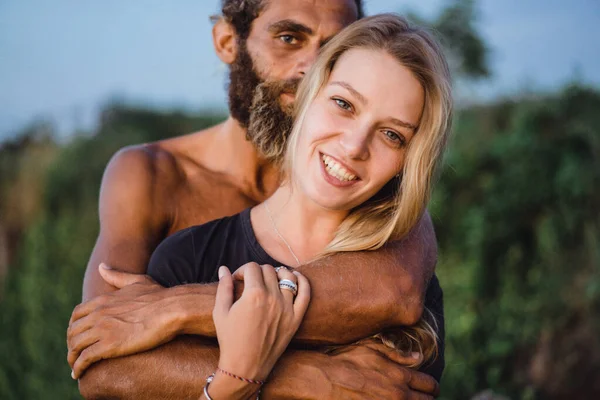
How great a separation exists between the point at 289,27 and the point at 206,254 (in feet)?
4.40

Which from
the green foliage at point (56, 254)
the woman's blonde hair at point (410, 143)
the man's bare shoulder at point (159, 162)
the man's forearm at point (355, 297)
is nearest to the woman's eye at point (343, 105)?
the woman's blonde hair at point (410, 143)

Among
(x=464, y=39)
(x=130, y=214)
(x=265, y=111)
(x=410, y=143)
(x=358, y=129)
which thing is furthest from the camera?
(x=464, y=39)

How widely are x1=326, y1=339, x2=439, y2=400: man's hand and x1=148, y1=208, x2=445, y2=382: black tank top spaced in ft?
0.54

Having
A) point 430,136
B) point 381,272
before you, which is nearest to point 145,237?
point 381,272

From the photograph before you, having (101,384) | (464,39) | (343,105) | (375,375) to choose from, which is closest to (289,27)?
(343,105)

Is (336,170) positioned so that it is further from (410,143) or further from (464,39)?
(464,39)

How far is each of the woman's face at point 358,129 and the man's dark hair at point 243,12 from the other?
1.27 meters

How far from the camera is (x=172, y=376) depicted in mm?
2355

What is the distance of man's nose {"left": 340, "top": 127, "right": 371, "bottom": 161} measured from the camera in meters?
2.47

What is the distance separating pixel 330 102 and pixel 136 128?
23.6 ft

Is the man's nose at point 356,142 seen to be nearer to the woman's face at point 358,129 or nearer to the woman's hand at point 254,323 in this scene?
the woman's face at point 358,129

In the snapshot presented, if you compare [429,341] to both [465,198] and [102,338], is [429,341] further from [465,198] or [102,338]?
[465,198]

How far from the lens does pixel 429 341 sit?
277 cm

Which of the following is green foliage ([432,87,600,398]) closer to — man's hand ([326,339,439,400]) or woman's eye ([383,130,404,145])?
man's hand ([326,339,439,400])
